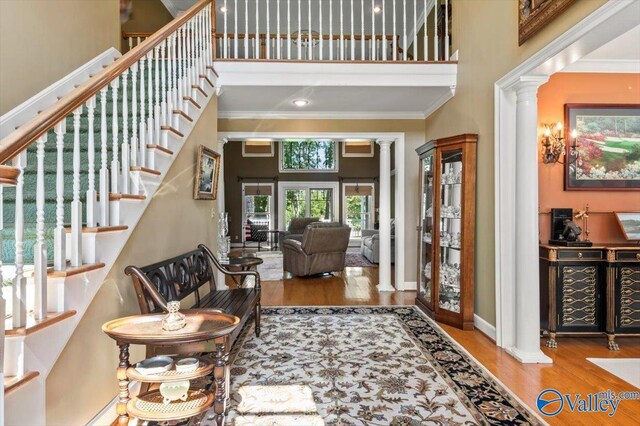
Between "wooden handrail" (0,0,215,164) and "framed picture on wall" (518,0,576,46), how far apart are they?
108 inches

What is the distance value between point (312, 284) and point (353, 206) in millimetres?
6553

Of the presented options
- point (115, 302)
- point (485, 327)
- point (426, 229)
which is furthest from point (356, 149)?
point (115, 302)

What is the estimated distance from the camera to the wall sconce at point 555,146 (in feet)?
11.2

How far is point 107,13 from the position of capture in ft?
14.1

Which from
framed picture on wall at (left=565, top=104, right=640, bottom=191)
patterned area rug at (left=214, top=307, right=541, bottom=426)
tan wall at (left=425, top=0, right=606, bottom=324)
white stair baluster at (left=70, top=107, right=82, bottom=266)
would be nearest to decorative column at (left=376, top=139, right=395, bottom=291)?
tan wall at (left=425, top=0, right=606, bottom=324)

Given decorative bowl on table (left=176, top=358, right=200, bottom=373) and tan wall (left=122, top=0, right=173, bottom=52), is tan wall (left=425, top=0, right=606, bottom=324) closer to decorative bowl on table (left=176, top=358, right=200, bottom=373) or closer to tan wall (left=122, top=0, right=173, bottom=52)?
decorative bowl on table (left=176, top=358, right=200, bottom=373)

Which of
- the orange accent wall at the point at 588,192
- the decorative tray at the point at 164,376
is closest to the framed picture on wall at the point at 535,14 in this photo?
the orange accent wall at the point at 588,192

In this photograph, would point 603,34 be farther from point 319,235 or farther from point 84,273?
point 319,235

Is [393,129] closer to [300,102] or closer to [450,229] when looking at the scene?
[300,102]

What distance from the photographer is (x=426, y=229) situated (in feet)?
13.9

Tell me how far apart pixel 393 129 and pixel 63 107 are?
4441 millimetres

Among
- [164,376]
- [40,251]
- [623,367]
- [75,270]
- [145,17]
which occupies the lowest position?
[623,367]

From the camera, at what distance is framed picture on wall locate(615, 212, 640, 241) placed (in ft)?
11.1

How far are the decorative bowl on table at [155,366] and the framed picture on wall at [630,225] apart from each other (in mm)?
4071
